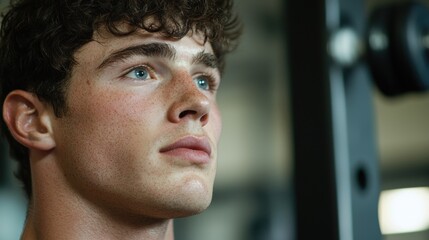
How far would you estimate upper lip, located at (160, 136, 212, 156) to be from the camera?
3.71ft

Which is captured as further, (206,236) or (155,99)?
(206,236)

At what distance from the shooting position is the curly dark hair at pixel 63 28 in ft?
3.96

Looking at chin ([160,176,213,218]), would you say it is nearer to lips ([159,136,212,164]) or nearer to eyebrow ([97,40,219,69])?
lips ([159,136,212,164])

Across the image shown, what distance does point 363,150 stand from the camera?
4.01ft

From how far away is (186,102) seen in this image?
1143mm

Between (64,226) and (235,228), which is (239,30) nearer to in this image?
(64,226)

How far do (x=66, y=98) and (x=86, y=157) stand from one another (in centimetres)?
10

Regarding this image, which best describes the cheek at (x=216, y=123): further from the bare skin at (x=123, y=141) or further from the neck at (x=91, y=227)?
the neck at (x=91, y=227)

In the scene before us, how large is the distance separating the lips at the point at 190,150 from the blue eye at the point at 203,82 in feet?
0.46

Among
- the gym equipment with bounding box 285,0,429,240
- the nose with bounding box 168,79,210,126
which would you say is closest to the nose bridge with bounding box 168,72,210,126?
the nose with bounding box 168,79,210,126

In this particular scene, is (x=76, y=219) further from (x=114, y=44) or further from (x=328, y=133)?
(x=328, y=133)

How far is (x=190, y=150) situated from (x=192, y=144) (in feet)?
0.03

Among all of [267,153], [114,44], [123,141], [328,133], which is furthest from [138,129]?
[267,153]

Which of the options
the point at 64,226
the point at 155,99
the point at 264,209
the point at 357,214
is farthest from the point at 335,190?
the point at 264,209
